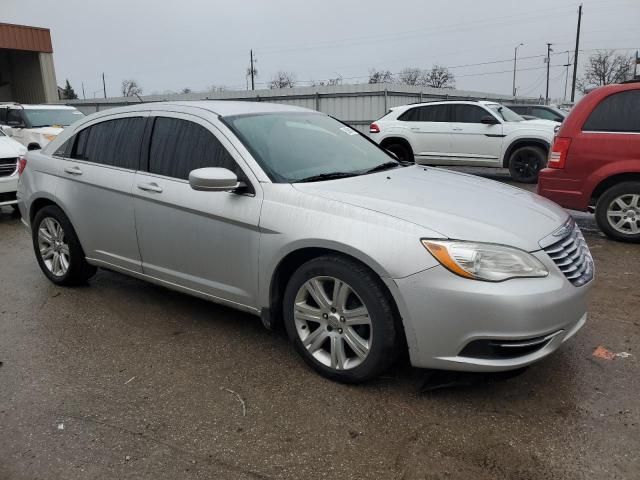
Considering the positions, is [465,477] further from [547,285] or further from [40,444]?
[40,444]

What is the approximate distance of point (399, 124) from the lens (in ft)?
40.3

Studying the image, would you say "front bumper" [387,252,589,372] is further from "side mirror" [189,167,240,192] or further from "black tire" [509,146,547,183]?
"black tire" [509,146,547,183]

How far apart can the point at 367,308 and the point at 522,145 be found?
928 cm

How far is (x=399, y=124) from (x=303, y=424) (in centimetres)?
1039

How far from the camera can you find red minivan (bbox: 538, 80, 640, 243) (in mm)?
5848

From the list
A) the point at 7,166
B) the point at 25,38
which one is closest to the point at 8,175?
the point at 7,166

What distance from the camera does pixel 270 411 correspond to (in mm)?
2842

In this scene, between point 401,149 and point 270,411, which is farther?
point 401,149

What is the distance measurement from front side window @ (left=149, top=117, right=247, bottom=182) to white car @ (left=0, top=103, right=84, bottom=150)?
9490 millimetres

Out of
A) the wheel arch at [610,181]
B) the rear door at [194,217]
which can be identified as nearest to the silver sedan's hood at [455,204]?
the rear door at [194,217]

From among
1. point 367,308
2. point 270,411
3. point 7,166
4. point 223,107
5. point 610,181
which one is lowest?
point 270,411

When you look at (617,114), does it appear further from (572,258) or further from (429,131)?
(429,131)

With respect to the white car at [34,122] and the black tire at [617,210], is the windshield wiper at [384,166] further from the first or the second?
the white car at [34,122]

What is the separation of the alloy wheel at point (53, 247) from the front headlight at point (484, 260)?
337cm
